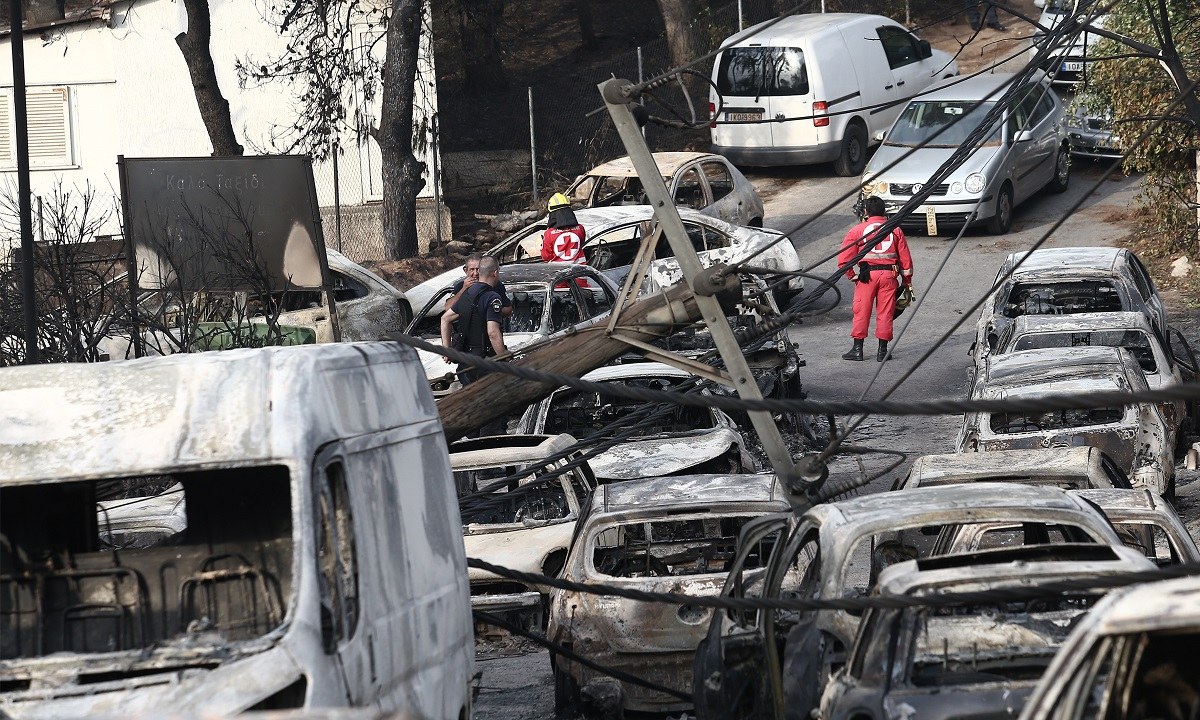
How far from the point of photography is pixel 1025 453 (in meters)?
9.09

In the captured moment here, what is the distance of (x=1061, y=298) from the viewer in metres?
14.8

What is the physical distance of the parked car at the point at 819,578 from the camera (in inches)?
241

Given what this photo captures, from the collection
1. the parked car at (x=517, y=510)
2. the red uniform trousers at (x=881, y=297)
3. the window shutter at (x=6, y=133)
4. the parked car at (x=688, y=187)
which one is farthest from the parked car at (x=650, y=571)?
the window shutter at (x=6, y=133)

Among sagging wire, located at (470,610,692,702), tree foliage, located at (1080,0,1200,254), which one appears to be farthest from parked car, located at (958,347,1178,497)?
tree foliage, located at (1080,0,1200,254)

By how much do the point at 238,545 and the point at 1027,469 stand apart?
15.9ft

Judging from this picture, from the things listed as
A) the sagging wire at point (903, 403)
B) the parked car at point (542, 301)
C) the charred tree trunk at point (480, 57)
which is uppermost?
the charred tree trunk at point (480, 57)

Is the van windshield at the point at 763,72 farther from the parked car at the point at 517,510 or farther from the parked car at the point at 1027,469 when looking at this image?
the parked car at the point at 1027,469

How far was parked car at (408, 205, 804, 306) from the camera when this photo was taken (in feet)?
55.1

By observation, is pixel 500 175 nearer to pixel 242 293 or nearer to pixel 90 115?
pixel 90 115

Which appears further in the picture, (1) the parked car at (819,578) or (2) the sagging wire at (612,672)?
(2) the sagging wire at (612,672)

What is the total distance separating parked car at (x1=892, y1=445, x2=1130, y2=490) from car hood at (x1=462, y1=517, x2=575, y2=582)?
222 centimetres

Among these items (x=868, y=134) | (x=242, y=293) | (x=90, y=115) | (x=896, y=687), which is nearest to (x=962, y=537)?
(x=896, y=687)

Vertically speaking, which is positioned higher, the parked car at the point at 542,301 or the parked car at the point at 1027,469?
the parked car at the point at 542,301

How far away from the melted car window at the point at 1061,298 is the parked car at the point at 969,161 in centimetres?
433
